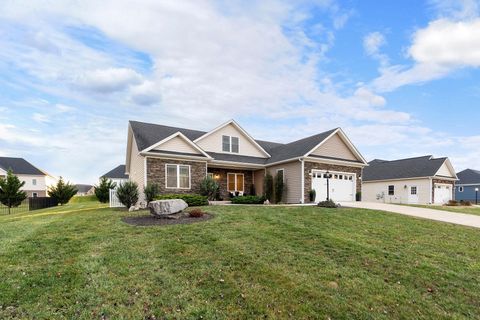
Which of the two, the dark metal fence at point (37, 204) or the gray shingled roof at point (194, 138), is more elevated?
the gray shingled roof at point (194, 138)

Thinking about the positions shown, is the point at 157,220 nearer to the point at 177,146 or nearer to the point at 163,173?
the point at 163,173

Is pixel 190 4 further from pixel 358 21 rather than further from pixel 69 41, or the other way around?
pixel 358 21

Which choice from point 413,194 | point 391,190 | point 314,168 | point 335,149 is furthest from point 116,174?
point 413,194

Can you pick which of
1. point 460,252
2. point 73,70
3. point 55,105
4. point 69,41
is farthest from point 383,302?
point 55,105

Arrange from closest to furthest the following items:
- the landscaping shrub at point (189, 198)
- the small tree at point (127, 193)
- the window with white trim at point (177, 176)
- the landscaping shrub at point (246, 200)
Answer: the small tree at point (127, 193) → the landscaping shrub at point (189, 198) → the window with white trim at point (177, 176) → the landscaping shrub at point (246, 200)

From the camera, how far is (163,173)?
16453 mm

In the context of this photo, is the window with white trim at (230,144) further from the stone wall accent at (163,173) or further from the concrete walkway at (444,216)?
the concrete walkway at (444,216)

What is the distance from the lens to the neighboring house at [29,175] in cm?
4378

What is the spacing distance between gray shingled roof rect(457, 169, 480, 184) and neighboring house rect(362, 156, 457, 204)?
12278 millimetres

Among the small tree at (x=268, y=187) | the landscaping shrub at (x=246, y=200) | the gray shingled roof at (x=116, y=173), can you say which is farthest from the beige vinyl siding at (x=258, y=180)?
the gray shingled roof at (x=116, y=173)

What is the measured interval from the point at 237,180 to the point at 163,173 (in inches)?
280

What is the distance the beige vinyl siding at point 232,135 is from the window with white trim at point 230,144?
254 mm

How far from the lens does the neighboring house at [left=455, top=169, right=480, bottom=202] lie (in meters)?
36.2

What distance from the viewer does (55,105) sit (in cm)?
1395
